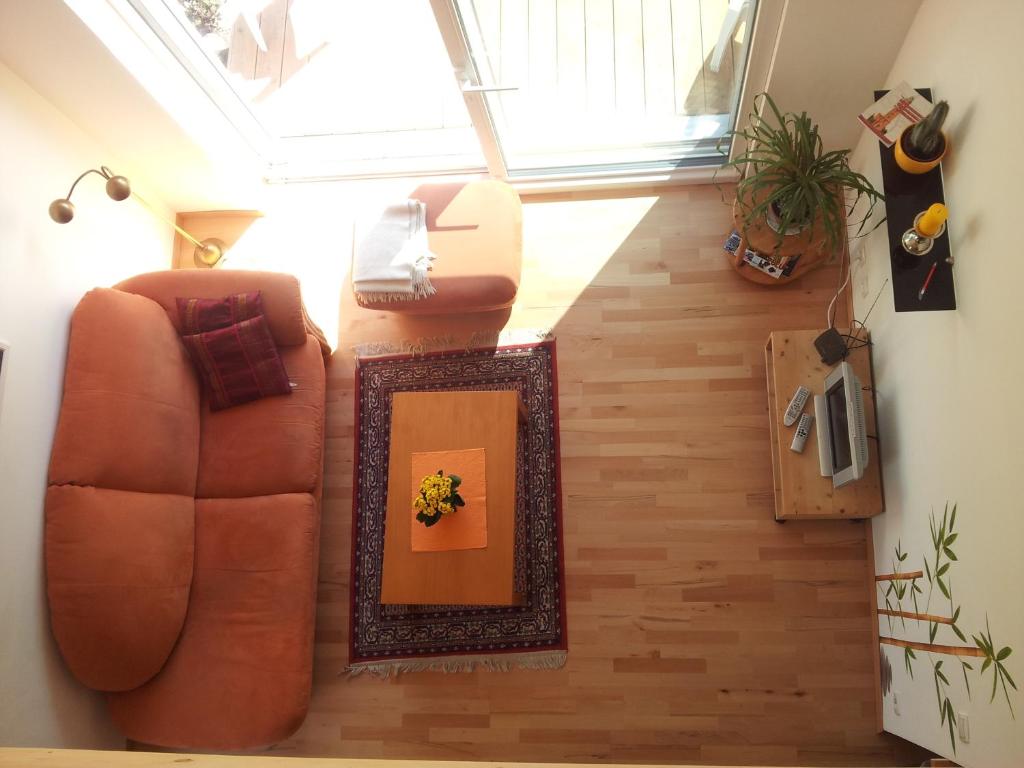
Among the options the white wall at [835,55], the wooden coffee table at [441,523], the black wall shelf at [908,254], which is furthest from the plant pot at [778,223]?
the wooden coffee table at [441,523]

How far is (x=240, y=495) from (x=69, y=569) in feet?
2.21

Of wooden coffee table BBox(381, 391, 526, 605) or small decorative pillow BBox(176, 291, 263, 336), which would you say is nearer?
wooden coffee table BBox(381, 391, 526, 605)

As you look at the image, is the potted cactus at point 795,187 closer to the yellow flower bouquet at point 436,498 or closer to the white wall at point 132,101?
the yellow flower bouquet at point 436,498

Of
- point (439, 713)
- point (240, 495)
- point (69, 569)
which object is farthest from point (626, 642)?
point (69, 569)

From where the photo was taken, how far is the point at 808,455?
3025 mm

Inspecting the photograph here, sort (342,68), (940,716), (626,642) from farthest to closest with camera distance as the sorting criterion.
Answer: (342,68) → (626,642) → (940,716)

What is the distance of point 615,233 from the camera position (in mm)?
3701

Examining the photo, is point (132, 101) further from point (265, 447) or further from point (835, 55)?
point (835, 55)

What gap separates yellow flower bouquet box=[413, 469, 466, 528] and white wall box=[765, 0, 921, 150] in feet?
6.71

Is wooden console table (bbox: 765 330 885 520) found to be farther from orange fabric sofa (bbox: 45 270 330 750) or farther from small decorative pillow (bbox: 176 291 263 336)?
small decorative pillow (bbox: 176 291 263 336)

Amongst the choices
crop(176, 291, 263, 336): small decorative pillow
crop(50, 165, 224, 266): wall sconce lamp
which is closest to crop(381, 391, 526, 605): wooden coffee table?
crop(176, 291, 263, 336): small decorative pillow

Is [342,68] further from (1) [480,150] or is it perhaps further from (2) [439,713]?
(2) [439,713]

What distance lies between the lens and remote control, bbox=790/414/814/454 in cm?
301

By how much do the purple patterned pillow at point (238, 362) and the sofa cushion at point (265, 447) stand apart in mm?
60
